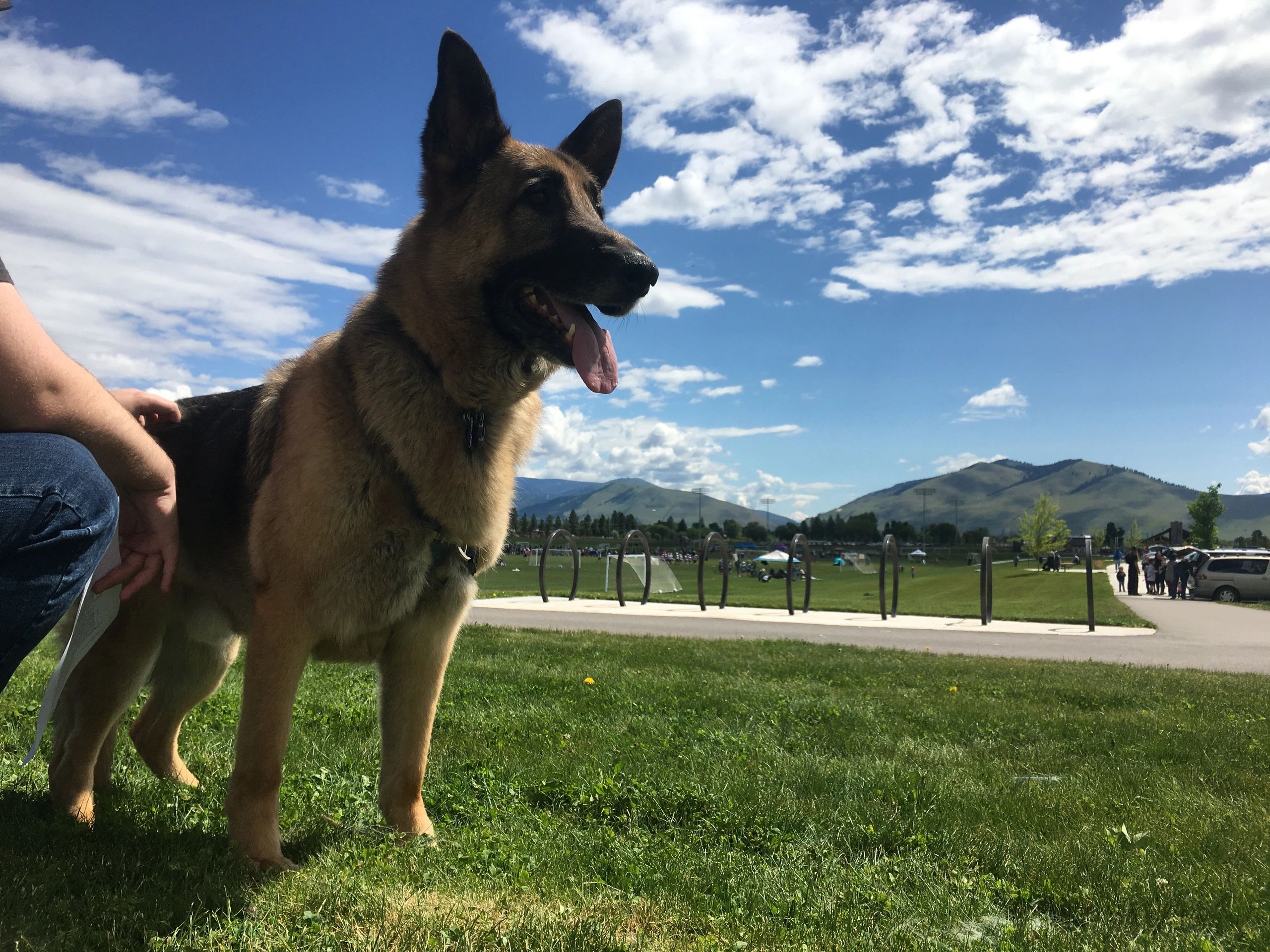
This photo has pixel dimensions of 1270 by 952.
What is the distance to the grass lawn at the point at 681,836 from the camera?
2457 mm

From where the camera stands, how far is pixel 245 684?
2.95 metres

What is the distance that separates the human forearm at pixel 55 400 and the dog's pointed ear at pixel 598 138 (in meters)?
2.60

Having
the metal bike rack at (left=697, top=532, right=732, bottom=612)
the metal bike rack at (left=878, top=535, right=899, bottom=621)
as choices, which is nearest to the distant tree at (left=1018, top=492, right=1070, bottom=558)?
the metal bike rack at (left=878, top=535, right=899, bottom=621)

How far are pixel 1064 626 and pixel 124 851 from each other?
19699mm

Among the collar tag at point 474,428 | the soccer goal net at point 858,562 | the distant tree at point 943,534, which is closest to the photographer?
the collar tag at point 474,428

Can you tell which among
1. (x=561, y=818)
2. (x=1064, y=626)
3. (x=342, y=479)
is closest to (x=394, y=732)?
(x=561, y=818)

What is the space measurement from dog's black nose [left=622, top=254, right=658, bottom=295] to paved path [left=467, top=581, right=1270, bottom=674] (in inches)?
405

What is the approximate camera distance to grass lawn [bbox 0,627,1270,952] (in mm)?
2457

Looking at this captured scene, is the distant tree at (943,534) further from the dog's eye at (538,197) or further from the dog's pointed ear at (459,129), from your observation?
the dog's pointed ear at (459,129)

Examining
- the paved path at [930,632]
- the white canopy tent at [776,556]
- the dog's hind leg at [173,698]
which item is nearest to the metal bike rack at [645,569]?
the paved path at [930,632]

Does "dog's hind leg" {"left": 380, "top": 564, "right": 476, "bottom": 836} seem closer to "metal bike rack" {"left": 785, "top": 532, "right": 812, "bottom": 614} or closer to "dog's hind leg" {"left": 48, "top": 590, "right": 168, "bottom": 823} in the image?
"dog's hind leg" {"left": 48, "top": 590, "right": 168, "bottom": 823}

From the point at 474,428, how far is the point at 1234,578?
41705 millimetres

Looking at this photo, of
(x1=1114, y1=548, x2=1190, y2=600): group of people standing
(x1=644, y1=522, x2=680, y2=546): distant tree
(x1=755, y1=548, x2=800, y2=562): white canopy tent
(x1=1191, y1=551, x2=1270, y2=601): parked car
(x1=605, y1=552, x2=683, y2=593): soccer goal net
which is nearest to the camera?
(x1=605, y1=552, x2=683, y2=593): soccer goal net

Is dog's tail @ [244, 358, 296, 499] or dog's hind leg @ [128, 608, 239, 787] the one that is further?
dog's hind leg @ [128, 608, 239, 787]
